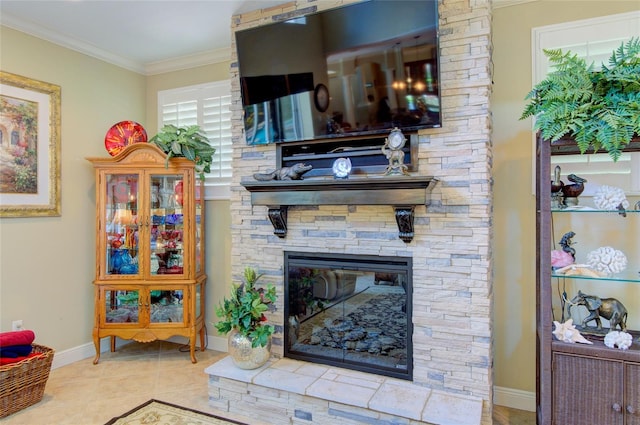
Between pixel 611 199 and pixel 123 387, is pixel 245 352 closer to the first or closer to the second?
pixel 123 387

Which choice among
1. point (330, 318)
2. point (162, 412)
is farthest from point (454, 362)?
point (162, 412)

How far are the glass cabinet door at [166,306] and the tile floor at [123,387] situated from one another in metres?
0.38

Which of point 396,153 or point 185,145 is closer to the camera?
point 396,153

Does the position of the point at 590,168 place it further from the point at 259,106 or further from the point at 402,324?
the point at 259,106

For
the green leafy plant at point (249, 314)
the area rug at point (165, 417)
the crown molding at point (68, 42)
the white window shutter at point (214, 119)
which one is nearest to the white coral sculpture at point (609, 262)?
the green leafy plant at point (249, 314)

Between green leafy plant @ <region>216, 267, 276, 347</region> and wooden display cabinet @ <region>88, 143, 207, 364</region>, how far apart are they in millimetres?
837

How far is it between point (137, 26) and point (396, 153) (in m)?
2.30

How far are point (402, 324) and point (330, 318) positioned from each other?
1.64 feet

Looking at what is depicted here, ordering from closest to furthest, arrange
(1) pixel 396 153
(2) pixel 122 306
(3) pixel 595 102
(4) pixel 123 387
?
(3) pixel 595 102, (1) pixel 396 153, (4) pixel 123 387, (2) pixel 122 306

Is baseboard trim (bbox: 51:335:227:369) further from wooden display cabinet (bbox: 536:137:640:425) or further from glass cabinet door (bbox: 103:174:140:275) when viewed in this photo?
wooden display cabinet (bbox: 536:137:640:425)

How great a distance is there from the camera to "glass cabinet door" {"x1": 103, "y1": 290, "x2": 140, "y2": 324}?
3266mm

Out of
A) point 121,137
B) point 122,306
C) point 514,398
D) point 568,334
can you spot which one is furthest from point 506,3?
point 122,306

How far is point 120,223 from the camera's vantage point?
3.31m

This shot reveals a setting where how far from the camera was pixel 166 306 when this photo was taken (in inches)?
130
